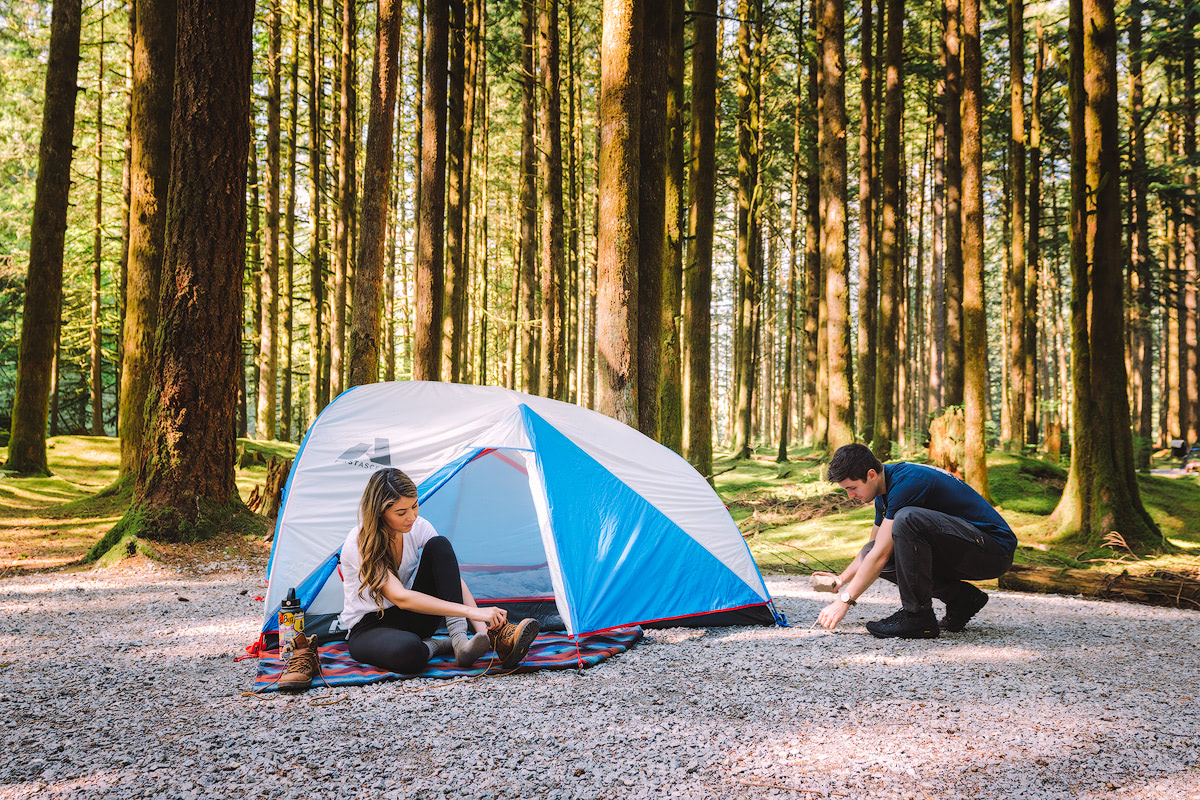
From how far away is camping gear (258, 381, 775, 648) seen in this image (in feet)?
14.3

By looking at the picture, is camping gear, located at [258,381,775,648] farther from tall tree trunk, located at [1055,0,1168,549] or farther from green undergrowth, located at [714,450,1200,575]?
tall tree trunk, located at [1055,0,1168,549]

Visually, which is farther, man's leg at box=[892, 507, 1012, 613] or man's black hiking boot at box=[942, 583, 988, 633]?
man's black hiking boot at box=[942, 583, 988, 633]

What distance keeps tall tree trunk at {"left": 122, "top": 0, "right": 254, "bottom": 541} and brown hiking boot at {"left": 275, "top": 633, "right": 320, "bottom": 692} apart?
3.46 metres

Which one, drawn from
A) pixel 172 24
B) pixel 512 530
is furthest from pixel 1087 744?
pixel 172 24

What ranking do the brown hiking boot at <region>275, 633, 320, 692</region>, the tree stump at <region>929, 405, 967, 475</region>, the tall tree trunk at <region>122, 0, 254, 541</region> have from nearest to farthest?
the brown hiking boot at <region>275, 633, 320, 692</region>, the tall tree trunk at <region>122, 0, 254, 541</region>, the tree stump at <region>929, 405, 967, 475</region>

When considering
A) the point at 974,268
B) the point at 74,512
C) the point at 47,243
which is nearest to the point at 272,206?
the point at 47,243

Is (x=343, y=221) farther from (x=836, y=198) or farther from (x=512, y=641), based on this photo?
(x=512, y=641)

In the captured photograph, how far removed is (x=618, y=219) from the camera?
648 cm

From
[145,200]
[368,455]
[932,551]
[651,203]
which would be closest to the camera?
[932,551]

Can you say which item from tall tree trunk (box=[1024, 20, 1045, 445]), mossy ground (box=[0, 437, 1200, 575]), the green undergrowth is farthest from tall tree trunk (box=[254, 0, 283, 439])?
tall tree trunk (box=[1024, 20, 1045, 445])

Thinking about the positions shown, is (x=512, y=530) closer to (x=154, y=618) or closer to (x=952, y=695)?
(x=154, y=618)

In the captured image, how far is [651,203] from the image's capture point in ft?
25.1

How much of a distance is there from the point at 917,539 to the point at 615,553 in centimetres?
179

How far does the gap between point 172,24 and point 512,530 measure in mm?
7051
